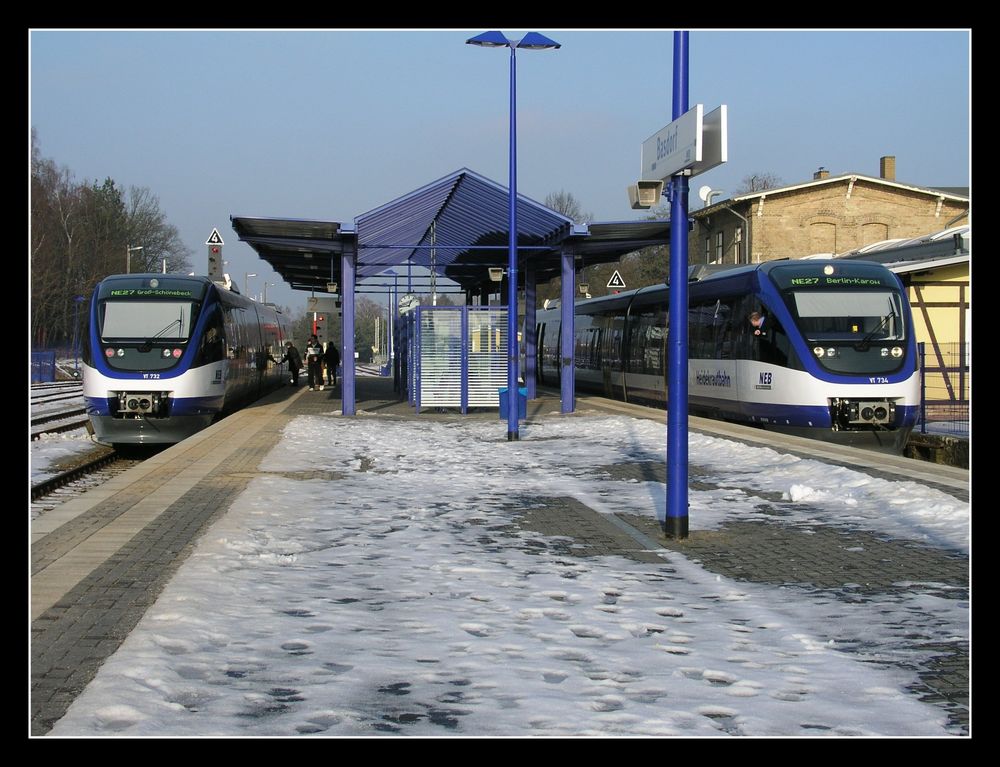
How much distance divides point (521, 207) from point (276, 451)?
9062mm

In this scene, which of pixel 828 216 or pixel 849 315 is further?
pixel 828 216

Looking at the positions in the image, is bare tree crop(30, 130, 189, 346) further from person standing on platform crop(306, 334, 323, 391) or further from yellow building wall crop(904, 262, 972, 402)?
yellow building wall crop(904, 262, 972, 402)

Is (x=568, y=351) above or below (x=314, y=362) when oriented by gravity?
above

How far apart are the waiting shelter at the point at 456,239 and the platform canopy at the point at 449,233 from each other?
0.02 metres

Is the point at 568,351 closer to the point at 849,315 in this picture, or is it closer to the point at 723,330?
the point at 723,330

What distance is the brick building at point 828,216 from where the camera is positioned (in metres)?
52.7

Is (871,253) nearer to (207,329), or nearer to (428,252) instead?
(428,252)

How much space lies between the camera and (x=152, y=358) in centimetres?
1966

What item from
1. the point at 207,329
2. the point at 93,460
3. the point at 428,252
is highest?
the point at 428,252

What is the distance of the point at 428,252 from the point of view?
98.6 ft

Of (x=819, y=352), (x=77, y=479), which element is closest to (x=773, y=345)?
→ (x=819, y=352)

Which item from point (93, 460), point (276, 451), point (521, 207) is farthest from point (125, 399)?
point (521, 207)

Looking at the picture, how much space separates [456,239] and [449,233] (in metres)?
0.44

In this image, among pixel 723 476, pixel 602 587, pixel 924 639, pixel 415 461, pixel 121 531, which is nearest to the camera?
pixel 924 639
